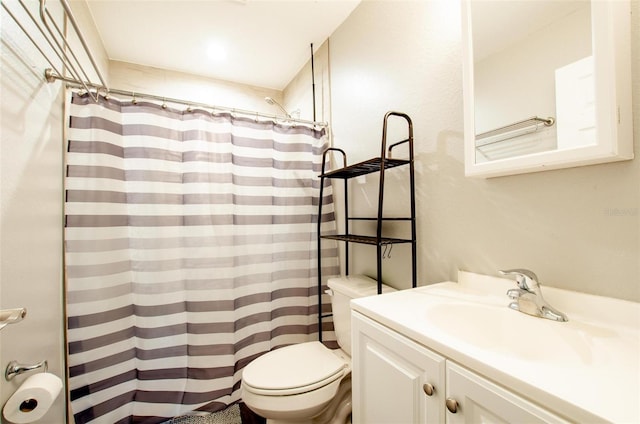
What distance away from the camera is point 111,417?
1323mm

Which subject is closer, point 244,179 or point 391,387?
point 391,387

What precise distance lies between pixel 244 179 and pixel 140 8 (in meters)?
1.18

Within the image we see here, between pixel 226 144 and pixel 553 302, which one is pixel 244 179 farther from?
pixel 553 302

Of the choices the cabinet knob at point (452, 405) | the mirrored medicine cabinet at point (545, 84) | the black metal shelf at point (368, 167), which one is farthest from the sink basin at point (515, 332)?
the black metal shelf at point (368, 167)

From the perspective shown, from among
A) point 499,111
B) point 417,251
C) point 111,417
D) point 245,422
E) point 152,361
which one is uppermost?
point 499,111

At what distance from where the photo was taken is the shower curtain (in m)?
1.29

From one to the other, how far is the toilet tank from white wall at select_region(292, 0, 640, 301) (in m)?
0.12

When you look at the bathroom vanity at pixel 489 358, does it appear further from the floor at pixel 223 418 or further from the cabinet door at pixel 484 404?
the floor at pixel 223 418

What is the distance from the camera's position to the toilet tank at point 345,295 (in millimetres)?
1332

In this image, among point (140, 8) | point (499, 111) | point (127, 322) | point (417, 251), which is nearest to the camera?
point (499, 111)

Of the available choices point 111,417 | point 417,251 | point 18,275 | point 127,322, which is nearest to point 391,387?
point 417,251

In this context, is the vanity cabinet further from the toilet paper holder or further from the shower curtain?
the toilet paper holder

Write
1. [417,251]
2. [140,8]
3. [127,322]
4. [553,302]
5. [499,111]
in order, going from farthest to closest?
[140,8] < [127,322] < [417,251] < [499,111] < [553,302]

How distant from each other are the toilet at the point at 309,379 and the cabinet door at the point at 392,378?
282 millimetres
